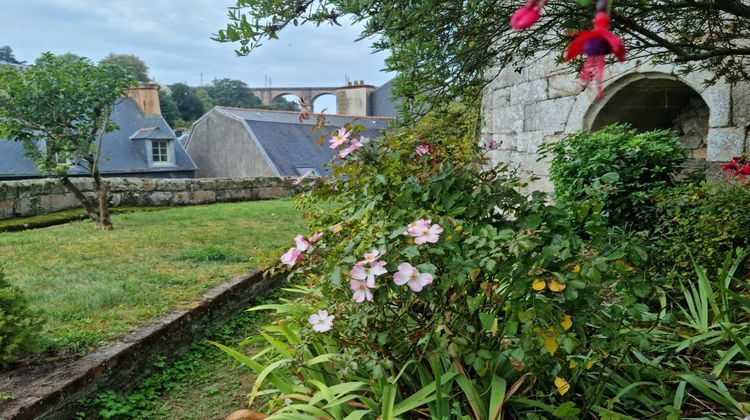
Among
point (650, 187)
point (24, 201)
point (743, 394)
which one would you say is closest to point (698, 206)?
point (650, 187)

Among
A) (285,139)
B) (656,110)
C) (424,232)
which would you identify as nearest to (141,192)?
(656,110)

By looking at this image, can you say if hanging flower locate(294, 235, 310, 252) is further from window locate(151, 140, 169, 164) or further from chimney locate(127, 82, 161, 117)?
chimney locate(127, 82, 161, 117)

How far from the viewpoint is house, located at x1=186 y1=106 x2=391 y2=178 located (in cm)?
1947

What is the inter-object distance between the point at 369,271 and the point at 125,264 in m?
3.33

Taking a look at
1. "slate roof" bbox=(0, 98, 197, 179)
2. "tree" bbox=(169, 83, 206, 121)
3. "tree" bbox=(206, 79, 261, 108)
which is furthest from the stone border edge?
"tree" bbox=(206, 79, 261, 108)

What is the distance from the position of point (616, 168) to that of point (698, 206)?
797 millimetres

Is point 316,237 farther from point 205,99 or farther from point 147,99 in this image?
point 205,99

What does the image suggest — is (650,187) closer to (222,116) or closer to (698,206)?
(698,206)

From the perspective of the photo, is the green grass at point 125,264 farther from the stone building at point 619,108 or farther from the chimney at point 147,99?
the chimney at point 147,99

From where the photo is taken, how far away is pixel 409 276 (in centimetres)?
145

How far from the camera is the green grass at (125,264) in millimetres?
2755

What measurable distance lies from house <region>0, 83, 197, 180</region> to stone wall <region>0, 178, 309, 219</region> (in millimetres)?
9120

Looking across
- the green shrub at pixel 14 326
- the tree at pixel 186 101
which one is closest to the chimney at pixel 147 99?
the tree at pixel 186 101

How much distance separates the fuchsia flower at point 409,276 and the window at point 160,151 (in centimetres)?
1896
